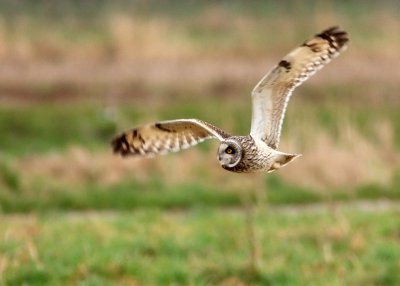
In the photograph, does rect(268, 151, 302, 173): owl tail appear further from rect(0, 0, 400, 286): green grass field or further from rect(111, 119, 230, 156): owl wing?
rect(0, 0, 400, 286): green grass field

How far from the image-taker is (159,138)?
7.15 metres

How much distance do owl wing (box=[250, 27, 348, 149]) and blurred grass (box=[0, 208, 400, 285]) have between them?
2.61 metres

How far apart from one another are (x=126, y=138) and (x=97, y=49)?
15.7 meters

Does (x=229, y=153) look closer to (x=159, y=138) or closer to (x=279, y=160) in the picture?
(x=279, y=160)

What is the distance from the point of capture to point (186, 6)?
27.4 metres

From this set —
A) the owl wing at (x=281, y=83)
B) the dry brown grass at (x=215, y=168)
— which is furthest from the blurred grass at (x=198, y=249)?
the owl wing at (x=281, y=83)

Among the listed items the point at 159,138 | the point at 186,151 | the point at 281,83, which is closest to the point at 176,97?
the point at 186,151

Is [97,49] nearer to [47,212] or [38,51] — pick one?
[38,51]

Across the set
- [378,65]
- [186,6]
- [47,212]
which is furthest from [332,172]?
[186,6]

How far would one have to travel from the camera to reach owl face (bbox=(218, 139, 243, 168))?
20.3ft

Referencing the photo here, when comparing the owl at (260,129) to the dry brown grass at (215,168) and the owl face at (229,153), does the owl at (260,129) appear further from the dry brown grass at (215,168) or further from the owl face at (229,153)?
the dry brown grass at (215,168)

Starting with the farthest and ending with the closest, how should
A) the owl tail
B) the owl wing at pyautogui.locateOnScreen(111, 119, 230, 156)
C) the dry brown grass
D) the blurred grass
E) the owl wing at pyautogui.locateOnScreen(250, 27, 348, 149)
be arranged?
the dry brown grass, the blurred grass, the owl wing at pyautogui.locateOnScreen(111, 119, 230, 156), the owl wing at pyautogui.locateOnScreen(250, 27, 348, 149), the owl tail

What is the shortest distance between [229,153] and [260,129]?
291 mm

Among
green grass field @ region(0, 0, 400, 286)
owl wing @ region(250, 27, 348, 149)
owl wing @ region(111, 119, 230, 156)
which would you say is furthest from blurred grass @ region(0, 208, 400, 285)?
owl wing @ region(250, 27, 348, 149)
